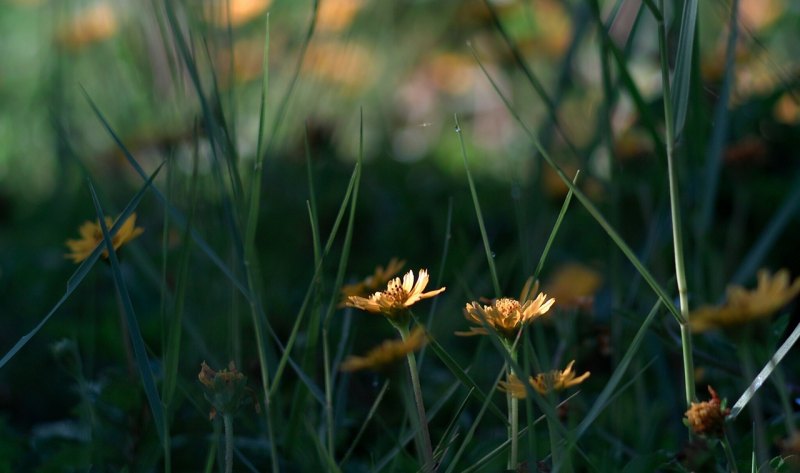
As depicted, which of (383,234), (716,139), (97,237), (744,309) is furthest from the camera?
(383,234)

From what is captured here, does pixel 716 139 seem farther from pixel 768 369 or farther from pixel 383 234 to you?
pixel 383 234

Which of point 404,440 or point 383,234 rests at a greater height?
Answer: point 404,440

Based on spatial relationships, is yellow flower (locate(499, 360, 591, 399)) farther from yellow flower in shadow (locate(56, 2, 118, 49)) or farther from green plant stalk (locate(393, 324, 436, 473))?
yellow flower in shadow (locate(56, 2, 118, 49))

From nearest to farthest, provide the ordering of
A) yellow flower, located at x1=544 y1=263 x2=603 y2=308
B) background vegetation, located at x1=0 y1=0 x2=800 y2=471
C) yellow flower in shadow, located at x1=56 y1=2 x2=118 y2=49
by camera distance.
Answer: background vegetation, located at x1=0 y1=0 x2=800 y2=471
yellow flower, located at x1=544 y1=263 x2=603 y2=308
yellow flower in shadow, located at x1=56 y1=2 x2=118 y2=49

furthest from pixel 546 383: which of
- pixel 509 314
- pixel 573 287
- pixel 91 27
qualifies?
pixel 91 27

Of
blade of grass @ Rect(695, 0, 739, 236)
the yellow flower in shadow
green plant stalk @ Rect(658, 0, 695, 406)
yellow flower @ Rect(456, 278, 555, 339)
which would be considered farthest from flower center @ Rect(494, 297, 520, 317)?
the yellow flower in shadow

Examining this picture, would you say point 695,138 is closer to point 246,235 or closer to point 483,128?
point 246,235
